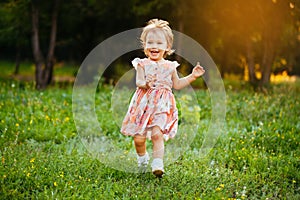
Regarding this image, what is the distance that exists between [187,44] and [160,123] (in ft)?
28.3

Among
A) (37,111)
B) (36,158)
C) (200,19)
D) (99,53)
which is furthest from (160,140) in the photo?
(99,53)

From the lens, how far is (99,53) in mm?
14164

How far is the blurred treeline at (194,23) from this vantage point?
11.0m

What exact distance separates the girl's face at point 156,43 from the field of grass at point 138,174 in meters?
1.28

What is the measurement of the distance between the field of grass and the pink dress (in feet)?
1.74

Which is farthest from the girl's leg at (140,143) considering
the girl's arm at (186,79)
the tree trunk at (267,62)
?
the tree trunk at (267,62)

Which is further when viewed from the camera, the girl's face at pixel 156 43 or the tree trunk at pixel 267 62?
the tree trunk at pixel 267 62

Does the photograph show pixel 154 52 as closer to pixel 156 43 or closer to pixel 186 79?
pixel 156 43

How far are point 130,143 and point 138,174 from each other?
1.31 meters

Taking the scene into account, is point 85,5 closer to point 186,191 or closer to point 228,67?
point 228,67

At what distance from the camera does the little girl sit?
14.5 ft

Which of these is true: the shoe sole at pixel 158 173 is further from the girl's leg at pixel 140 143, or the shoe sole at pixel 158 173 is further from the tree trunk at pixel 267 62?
the tree trunk at pixel 267 62

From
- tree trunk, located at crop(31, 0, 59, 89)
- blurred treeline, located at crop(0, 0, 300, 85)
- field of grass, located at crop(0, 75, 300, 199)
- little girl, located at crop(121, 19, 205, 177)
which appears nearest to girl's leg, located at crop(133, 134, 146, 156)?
little girl, located at crop(121, 19, 205, 177)

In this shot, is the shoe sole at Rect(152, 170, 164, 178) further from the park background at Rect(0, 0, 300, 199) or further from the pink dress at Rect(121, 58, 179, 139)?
the pink dress at Rect(121, 58, 179, 139)
